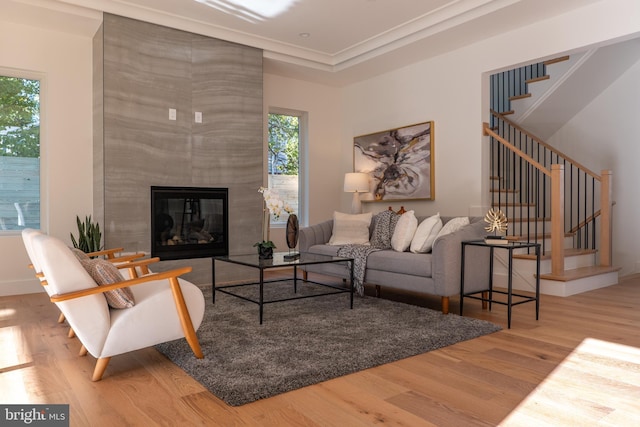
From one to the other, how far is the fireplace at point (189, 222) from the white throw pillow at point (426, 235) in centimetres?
229

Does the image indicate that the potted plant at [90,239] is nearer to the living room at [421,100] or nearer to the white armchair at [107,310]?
the living room at [421,100]

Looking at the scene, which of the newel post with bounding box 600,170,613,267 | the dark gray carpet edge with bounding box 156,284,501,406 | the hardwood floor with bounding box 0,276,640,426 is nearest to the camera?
the hardwood floor with bounding box 0,276,640,426

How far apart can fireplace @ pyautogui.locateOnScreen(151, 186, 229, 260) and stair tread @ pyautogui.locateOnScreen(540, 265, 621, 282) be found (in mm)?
3520

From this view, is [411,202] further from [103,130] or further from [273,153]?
[103,130]

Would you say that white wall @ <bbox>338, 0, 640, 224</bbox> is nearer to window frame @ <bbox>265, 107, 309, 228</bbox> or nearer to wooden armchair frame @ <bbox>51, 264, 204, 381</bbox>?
window frame @ <bbox>265, 107, 309, 228</bbox>

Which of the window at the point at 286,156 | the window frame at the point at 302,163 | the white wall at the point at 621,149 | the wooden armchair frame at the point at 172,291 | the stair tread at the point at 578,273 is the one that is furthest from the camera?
the window frame at the point at 302,163

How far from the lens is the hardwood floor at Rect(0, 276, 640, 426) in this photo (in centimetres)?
194

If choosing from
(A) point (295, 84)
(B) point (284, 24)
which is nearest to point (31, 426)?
(B) point (284, 24)

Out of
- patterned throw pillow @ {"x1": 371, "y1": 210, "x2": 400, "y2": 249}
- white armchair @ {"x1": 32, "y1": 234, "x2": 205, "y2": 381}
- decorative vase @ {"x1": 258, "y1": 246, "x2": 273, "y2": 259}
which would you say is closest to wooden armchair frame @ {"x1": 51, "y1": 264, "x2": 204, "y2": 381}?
white armchair @ {"x1": 32, "y1": 234, "x2": 205, "y2": 381}

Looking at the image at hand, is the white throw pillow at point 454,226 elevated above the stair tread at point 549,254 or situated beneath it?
elevated above

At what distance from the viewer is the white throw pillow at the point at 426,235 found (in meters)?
4.16

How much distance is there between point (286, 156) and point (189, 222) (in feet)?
7.00

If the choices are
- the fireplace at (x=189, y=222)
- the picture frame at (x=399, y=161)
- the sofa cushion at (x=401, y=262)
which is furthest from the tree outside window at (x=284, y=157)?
the sofa cushion at (x=401, y=262)

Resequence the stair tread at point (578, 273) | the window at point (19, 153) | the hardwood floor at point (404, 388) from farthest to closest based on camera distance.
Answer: the window at point (19, 153) → the stair tread at point (578, 273) → the hardwood floor at point (404, 388)
